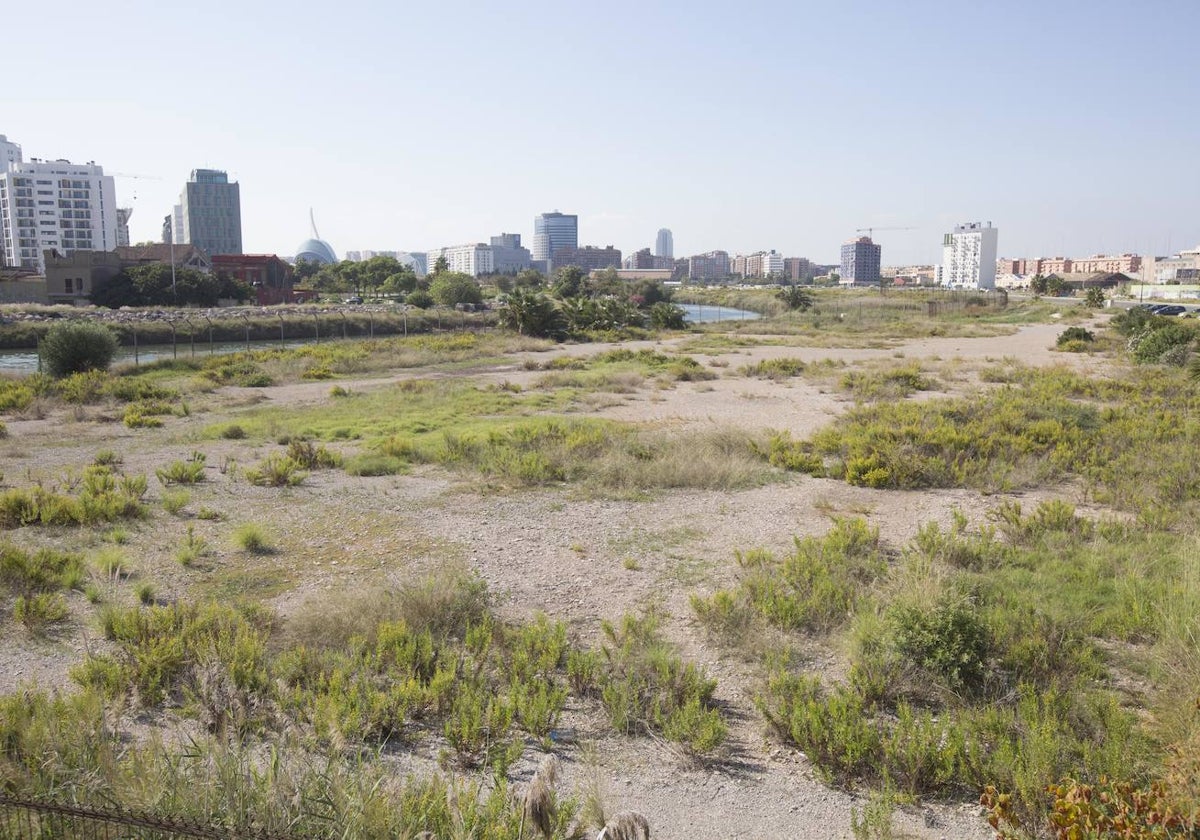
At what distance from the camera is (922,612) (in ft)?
21.8

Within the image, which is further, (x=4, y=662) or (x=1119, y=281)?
(x=1119, y=281)

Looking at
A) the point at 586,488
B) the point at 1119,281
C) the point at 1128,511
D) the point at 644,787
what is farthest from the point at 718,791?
the point at 1119,281

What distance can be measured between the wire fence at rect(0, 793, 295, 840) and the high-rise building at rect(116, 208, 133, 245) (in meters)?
183

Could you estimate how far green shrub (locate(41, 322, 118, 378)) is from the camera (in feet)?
90.3

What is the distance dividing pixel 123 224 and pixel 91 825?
191 meters

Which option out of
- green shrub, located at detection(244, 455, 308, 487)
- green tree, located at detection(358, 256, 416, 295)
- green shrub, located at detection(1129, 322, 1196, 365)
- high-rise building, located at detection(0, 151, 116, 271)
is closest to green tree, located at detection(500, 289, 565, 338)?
green shrub, located at detection(1129, 322, 1196, 365)

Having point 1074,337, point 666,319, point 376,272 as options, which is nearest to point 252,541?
point 1074,337

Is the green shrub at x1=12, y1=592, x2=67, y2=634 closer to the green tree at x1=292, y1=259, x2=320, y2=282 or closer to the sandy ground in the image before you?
the sandy ground

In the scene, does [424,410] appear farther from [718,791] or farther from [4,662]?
[718,791]

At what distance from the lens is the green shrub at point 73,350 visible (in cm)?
2752

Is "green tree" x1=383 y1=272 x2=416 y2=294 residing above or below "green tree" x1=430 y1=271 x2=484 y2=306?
above

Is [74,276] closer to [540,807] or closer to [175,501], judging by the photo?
[175,501]

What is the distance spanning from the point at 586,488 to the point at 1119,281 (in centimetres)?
15992

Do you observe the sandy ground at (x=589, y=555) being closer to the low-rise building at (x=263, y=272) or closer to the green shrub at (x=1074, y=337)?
the green shrub at (x=1074, y=337)
